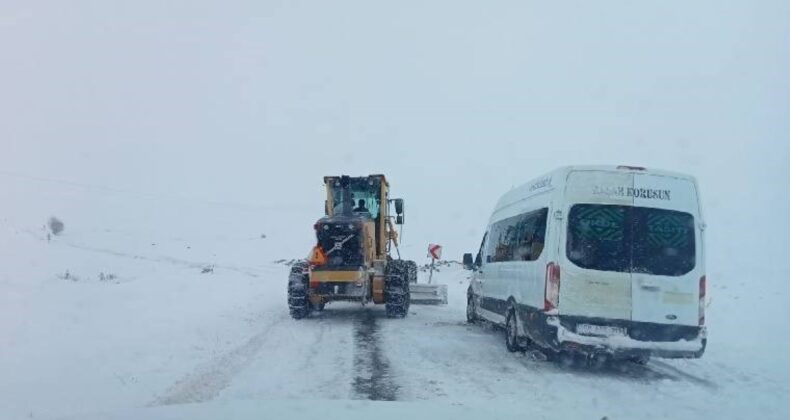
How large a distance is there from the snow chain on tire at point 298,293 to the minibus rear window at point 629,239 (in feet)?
25.8

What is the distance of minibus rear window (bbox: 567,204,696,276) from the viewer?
370 inches

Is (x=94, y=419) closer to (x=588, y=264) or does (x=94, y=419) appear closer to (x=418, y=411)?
(x=418, y=411)

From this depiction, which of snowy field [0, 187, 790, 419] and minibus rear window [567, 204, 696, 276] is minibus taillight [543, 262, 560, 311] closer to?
minibus rear window [567, 204, 696, 276]

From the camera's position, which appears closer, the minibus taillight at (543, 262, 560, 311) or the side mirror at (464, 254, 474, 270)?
the minibus taillight at (543, 262, 560, 311)

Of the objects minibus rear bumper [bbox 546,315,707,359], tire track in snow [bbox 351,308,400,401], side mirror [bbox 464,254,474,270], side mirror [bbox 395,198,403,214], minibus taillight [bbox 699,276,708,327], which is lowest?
tire track in snow [bbox 351,308,400,401]

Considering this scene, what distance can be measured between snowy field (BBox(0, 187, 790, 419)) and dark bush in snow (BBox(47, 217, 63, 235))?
47.1 m

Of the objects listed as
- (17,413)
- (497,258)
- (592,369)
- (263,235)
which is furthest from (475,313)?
(263,235)

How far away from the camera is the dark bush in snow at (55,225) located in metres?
61.1

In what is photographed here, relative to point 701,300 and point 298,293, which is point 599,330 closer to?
point 701,300

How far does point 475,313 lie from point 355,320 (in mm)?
2923

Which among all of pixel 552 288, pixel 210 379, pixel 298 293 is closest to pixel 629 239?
pixel 552 288

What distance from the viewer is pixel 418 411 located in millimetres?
6289

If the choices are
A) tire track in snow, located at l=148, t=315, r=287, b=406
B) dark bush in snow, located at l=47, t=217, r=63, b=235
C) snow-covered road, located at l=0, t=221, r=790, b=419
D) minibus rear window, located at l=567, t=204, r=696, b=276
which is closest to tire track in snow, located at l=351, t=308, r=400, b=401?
snow-covered road, located at l=0, t=221, r=790, b=419

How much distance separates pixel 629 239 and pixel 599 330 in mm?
1287
